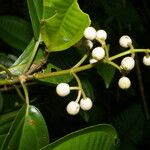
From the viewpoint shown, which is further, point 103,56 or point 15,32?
point 15,32

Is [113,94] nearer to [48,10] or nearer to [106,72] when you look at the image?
[106,72]

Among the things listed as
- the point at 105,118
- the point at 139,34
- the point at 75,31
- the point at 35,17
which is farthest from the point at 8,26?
the point at 139,34

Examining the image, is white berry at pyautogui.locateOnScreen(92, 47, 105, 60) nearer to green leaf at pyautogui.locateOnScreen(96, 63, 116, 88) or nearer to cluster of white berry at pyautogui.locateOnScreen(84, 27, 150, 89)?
cluster of white berry at pyautogui.locateOnScreen(84, 27, 150, 89)

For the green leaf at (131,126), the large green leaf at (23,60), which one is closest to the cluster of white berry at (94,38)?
→ the large green leaf at (23,60)

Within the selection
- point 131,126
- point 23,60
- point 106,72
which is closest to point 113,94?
point 131,126

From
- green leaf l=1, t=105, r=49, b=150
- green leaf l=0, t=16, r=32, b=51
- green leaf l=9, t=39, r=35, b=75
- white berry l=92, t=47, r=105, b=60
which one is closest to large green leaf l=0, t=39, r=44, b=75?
green leaf l=9, t=39, r=35, b=75

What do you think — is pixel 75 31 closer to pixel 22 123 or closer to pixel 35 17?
pixel 35 17
